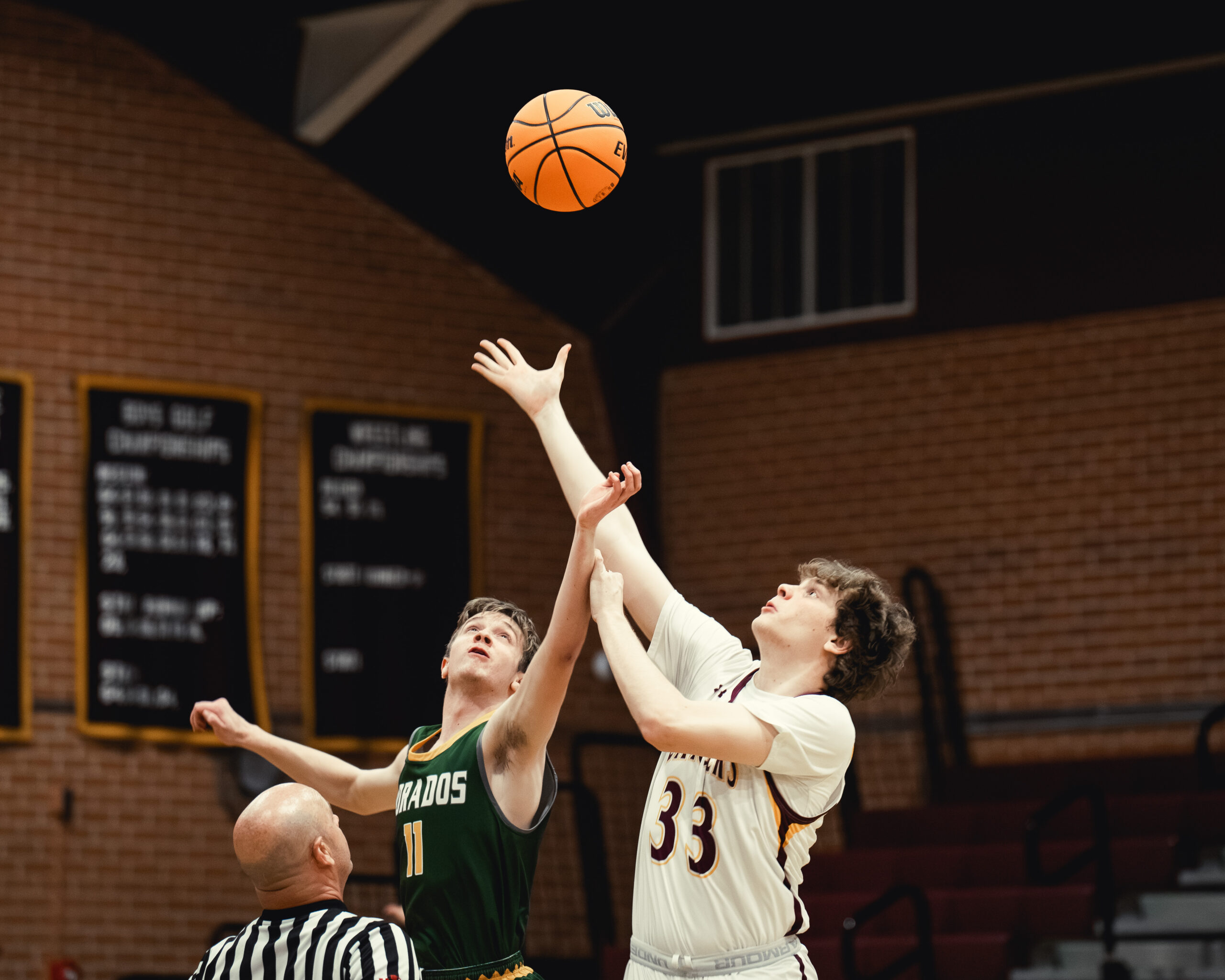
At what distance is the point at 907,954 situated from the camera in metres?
7.84

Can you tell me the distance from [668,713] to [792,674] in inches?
20.1

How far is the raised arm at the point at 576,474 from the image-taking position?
449cm

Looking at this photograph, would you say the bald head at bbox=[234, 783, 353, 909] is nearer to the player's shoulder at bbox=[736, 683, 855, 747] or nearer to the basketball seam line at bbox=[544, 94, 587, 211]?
the player's shoulder at bbox=[736, 683, 855, 747]

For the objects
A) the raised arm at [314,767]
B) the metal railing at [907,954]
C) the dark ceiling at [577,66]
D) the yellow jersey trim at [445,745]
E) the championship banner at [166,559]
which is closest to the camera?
the yellow jersey trim at [445,745]

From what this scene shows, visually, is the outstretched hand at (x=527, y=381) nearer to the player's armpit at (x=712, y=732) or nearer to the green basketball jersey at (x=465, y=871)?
the green basketball jersey at (x=465, y=871)

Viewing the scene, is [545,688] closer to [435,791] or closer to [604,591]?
[604,591]

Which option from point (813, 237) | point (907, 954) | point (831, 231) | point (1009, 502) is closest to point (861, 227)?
point (831, 231)

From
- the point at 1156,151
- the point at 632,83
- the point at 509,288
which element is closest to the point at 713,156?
the point at 632,83

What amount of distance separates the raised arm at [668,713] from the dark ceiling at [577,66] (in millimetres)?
7477

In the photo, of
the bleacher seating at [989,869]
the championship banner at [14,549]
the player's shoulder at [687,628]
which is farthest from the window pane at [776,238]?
the player's shoulder at [687,628]

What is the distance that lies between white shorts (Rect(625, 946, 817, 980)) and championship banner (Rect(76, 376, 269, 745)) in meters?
6.32

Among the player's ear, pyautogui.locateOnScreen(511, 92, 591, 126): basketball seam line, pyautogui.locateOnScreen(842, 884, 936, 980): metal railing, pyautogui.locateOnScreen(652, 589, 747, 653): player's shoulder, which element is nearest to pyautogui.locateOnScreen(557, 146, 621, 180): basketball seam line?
pyautogui.locateOnScreen(511, 92, 591, 126): basketball seam line

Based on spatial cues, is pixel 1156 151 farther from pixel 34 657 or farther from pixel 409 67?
pixel 34 657

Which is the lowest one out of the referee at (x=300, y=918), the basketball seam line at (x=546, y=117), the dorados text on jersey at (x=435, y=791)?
the referee at (x=300, y=918)
